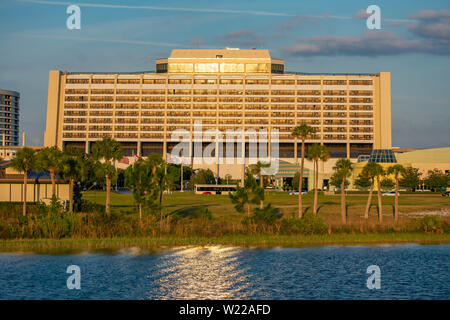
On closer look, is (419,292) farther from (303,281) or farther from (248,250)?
(248,250)

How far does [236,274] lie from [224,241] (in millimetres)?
15390

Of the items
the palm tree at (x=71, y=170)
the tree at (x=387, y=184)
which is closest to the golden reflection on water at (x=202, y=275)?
the palm tree at (x=71, y=170)

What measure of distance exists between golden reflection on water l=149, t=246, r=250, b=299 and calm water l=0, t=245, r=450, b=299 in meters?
0.07

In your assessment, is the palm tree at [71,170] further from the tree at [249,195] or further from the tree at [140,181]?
the tree at [249,195]

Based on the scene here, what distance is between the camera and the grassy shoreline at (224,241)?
5988 cm

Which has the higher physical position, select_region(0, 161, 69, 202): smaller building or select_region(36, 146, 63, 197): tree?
select_region(36, 146, 63, 197): tree

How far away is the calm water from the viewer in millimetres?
40969

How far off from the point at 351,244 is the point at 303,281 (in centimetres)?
1972

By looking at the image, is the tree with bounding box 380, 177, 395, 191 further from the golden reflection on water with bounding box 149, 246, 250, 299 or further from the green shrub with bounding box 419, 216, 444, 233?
the golden reflection on water with bounding box 149, 246, 250, 299

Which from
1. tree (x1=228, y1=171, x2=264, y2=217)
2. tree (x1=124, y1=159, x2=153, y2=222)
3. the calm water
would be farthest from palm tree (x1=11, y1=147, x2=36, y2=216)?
tree (x1=228, y1=171, x2=264, y2=217)

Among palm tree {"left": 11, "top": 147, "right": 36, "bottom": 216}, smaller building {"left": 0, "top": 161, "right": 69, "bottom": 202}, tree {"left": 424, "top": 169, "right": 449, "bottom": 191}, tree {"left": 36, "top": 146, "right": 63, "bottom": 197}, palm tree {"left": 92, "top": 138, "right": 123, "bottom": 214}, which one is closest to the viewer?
tree {"left": 36, "top": 146, "right": 63, "bottom": 197}

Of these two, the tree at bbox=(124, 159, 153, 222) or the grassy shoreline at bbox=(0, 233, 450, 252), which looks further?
the tree at bbox=(124, 159, 153, 222)

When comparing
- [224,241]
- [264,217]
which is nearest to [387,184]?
[264,217]

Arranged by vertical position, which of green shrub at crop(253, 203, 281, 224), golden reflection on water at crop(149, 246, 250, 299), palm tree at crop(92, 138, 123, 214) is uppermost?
palm tree at crop(92, 138, 123, 214)
